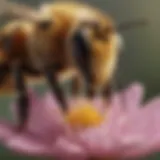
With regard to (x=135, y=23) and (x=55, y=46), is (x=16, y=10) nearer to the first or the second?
(x=55, y=46)

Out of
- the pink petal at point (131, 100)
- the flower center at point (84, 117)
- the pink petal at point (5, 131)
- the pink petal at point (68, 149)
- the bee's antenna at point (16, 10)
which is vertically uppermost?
the bee's antenna at point (16, 10)

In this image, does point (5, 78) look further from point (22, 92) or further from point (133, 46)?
point (133, 46)

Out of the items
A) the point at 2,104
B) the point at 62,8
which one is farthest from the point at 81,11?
the point at 2,104

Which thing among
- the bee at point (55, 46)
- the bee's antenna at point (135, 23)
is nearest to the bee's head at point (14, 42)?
the bee at point (55, 46)

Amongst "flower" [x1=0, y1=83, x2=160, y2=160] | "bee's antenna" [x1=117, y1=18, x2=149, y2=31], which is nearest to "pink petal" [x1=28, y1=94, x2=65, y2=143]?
"flower" [x1=0, y1=83, x2=160, y2=160]

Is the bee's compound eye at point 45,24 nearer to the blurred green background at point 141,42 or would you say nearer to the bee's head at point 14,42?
the bee's head at point 14,42
